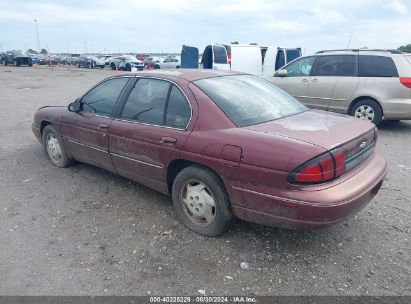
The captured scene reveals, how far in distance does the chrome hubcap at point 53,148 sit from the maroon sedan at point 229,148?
89 centimetres

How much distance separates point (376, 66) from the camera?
24.0 ft

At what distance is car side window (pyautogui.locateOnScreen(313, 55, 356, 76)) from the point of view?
762 cm

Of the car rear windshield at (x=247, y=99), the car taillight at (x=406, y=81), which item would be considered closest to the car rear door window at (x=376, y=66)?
the car taillight at (x=406, y=81)

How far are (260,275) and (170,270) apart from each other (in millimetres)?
754

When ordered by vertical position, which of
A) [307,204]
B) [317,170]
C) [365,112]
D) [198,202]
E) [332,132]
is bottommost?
[198,202]

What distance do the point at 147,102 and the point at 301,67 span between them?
19.2 feet

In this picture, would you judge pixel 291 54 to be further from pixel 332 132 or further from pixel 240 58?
pixel 332 132

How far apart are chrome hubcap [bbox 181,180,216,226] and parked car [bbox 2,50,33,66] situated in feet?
136

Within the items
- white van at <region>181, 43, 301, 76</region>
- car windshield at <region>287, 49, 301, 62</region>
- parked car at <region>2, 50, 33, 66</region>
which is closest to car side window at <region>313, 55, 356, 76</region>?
white van at <region>181, 43, 301, 76</region>

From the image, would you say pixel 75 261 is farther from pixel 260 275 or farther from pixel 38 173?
pixel 38 173

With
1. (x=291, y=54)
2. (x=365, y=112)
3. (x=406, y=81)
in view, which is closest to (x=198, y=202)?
(x=365, y=112)

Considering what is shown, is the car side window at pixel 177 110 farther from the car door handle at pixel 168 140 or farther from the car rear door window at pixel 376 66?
the car rear door window at pixel 376 66

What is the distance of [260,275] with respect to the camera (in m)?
2.75

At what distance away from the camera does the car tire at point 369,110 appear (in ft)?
24.0
